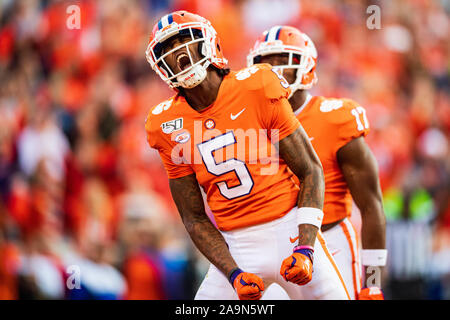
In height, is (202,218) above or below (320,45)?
below

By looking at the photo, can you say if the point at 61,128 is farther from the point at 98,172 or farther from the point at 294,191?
the point at 294,191

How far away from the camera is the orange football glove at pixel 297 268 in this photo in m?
2.81

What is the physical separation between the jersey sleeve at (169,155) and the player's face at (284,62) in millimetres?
831

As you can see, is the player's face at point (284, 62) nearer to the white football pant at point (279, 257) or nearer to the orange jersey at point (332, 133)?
the orange jersey at point (332, 133)

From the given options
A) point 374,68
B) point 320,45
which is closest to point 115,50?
point 320,45

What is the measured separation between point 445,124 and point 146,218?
4464mm

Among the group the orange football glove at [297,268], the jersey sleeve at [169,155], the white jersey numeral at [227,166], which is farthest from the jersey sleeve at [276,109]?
the orange football glove at [297,268]

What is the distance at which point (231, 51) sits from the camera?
8.02 meters

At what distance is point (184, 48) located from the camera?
3.05 metres

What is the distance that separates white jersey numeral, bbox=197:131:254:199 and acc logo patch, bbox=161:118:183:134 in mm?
135

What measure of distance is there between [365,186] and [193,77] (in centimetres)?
121

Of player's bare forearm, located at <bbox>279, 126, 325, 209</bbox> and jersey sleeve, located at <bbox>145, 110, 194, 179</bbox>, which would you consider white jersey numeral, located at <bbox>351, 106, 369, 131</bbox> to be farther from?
jersey sleeve, located at <bbox>145, 110, 194, 179</bbox>

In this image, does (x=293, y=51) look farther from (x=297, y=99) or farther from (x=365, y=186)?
(x=365, y=186)
